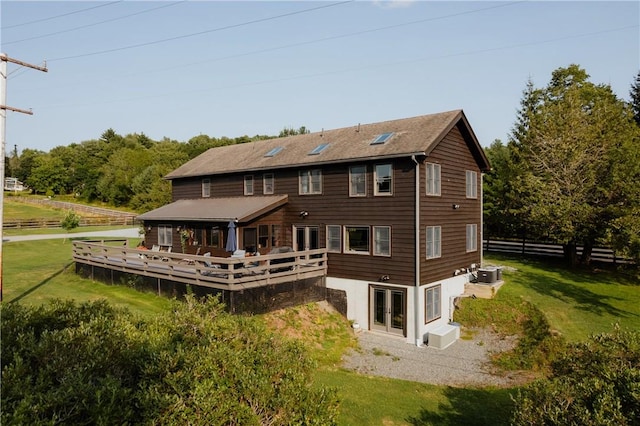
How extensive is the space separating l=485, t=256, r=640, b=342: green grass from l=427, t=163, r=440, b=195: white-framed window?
21.8 ft

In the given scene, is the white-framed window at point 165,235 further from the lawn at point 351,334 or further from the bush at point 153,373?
the bush at point 153,373

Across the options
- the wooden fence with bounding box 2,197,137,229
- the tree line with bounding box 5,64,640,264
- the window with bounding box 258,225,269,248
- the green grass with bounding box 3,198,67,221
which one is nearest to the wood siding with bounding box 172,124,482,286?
the window with bounding box 258,225,269,248

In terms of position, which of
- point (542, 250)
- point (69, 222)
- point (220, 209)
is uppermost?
point (220, 209)

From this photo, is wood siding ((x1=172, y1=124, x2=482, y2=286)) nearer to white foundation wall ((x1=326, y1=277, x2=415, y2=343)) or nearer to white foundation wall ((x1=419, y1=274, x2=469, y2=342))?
white foundation wall ((x1=326, y1=277, x2=415, y2=343))

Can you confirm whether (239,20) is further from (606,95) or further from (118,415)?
(606,95)

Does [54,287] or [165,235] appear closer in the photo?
[54,287]

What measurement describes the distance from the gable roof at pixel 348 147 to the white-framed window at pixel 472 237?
366 cm

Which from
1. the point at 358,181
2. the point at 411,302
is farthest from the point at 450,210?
the point at 411,302

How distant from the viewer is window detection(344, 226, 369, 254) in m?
19.1

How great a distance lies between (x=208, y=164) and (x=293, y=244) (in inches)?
378

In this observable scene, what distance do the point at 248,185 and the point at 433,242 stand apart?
11.2 m

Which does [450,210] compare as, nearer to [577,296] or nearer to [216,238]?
[577,296]

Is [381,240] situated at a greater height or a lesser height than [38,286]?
greater

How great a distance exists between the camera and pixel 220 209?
22328mm
